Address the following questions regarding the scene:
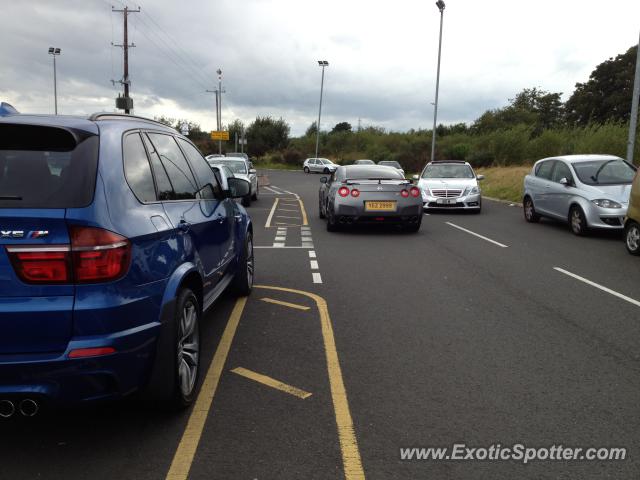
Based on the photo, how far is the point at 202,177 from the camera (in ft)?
16.1

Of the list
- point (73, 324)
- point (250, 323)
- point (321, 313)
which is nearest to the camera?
point (73, 324)

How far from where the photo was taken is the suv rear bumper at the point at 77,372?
2.63m

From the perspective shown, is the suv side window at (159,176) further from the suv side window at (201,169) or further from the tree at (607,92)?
the tree at (607,92)

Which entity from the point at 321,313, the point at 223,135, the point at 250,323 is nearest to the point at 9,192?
the point at 250,323

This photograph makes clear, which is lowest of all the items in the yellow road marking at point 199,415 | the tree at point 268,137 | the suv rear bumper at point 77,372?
the yellow road marking at point 199,415

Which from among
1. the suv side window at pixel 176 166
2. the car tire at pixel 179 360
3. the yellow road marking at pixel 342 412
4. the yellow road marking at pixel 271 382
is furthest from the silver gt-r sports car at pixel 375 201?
the car tire at pixel 179 360

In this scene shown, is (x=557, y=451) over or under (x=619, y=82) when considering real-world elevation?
under

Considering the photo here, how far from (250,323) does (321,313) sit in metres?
0.79

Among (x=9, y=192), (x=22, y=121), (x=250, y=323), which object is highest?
(x=22, y=121)

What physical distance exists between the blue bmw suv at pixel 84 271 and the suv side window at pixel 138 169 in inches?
0.5

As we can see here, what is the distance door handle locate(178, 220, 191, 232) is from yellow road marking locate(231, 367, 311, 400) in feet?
3.82

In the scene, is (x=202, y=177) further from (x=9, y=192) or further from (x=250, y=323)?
(x=9, y=192)

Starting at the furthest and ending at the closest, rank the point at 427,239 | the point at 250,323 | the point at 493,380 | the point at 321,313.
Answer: the point at 427,239
the point at 321,313
the point at 250,323
the point at 493,380

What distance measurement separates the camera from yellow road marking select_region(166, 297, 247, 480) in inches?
115
